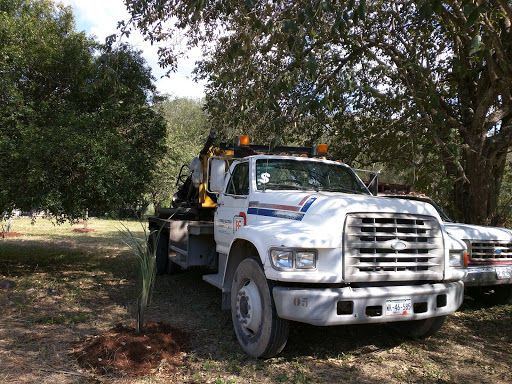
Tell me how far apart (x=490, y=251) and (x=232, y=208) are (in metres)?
4.00

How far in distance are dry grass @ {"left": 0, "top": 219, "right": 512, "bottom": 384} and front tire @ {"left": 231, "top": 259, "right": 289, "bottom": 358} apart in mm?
197

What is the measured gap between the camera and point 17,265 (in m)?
9.48

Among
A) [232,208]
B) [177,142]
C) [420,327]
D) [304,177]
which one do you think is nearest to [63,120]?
[232,208]

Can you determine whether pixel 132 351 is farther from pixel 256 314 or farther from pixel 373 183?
pixel 373 183

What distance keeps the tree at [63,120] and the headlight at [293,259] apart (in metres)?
4.00

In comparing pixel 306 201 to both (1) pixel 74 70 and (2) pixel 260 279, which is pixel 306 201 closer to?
(2) pixel 260 279

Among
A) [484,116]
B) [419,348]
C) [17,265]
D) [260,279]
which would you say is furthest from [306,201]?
[17,265]

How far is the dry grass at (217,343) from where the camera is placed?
396cm

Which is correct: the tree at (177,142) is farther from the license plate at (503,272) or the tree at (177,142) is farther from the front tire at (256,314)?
the license plate at (503,272)

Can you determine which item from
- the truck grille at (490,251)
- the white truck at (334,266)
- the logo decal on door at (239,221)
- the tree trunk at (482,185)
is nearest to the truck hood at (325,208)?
the white truck at (334,266)

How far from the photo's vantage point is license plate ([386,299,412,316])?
155 inches

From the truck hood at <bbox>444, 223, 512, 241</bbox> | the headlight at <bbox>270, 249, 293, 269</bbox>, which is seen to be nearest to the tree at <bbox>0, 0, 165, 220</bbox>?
the headlight at <bbox>270, 249, 293, 269</bbox>

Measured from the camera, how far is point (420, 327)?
200 inches

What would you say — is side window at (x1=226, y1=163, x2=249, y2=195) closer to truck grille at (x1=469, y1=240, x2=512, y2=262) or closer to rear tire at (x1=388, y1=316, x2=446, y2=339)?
rear tire at (x1=388, y1=316, x2=446, y2=339)
